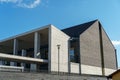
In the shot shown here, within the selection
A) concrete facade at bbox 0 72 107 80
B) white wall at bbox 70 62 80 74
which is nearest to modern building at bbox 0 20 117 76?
white wall at bbox 70 62 80 74

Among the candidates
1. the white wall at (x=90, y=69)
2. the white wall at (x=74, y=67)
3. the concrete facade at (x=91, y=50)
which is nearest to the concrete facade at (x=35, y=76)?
the white wall at (x=74, y=67)

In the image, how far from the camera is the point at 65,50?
3975 centimetres

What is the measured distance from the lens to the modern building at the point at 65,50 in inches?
1460

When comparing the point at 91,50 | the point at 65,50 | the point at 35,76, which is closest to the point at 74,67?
the point at 65,50

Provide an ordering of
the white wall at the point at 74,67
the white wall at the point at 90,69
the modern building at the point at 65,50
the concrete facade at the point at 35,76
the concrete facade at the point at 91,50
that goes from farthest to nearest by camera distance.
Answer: the concrete facade at the point at 91,50, the white wall at the point at 90,69, the white wall at the point at 74,67, the modern building at the point at 65,50, the concrete facade at the point at 35,76

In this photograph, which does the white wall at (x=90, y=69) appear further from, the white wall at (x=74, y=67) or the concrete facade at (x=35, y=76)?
the concrete facade at (x=35, y=76)

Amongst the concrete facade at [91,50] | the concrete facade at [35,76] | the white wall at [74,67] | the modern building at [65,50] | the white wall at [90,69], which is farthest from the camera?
the concrete facade at [91,50]

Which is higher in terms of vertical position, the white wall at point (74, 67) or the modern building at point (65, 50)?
the modern building at point (65, 50)

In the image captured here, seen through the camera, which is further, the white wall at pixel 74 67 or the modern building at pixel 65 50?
the white wall at pixel 74 67

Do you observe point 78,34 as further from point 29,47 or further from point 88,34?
point 29,47

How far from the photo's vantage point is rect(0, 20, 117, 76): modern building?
122 ft

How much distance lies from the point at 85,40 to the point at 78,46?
2983mm

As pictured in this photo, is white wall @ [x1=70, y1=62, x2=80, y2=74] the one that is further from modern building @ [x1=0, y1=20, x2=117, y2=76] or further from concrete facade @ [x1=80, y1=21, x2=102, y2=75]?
concrete facade @ [x1=80, y1=21, x2=102, y2=75]

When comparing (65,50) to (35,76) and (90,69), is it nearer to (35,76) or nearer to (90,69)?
(90,69)
